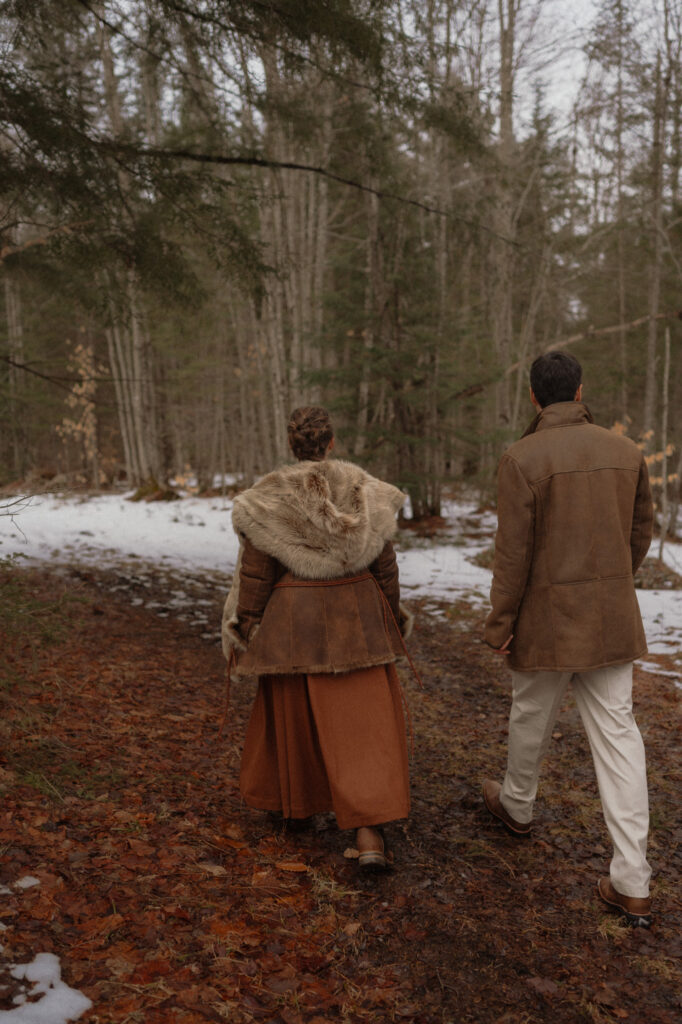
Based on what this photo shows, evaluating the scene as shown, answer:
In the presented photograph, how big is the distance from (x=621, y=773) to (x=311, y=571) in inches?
59.3

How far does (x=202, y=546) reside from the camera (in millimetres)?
11797

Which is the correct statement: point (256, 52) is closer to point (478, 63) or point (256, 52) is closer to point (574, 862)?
point (574, 862)

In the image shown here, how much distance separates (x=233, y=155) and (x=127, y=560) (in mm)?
5990

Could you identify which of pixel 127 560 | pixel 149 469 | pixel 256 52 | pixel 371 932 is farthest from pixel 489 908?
pixel 149 469

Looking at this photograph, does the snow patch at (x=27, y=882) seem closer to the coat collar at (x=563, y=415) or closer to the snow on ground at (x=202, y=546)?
the coat collar at (x=563, y=415)

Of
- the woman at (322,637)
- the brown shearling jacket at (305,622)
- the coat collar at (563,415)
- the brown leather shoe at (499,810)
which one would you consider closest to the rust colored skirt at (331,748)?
the woman at (322,637)

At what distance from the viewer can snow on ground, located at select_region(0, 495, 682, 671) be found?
8320 mm

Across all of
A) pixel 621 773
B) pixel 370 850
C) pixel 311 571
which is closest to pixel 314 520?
pixel 311 571

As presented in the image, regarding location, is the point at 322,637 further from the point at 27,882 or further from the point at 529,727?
the point at 27,882

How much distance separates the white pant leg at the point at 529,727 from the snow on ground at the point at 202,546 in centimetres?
381

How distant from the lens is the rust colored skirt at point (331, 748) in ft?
9.88

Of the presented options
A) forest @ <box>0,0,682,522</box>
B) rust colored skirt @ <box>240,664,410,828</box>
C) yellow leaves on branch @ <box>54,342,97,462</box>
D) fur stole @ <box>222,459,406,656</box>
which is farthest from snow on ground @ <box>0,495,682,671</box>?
yellow leaves on branch @ <box>54,342,97,462</box>

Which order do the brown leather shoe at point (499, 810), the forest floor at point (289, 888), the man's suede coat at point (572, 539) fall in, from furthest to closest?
the brown leather shoe at point (499, 810) < the man's suede coat at point (572, 539) < the forest floor at point (289, 888)

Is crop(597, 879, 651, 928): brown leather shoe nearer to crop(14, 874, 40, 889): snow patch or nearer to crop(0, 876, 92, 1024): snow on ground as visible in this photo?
crop(0, 876, 92, 1024): snow on ground
